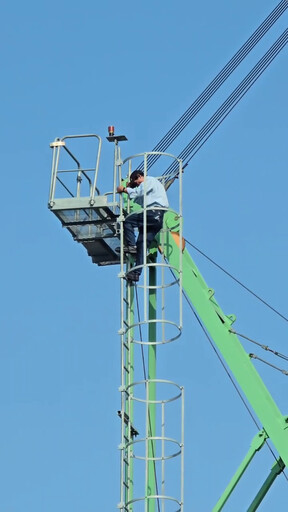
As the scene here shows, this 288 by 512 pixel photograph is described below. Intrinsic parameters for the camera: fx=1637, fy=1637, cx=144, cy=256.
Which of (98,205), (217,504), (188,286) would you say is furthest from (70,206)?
(217,504)

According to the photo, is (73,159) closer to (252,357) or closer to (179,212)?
(179,212)

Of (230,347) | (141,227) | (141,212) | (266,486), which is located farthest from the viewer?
(266,486)

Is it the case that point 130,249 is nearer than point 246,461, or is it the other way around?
point 130,249

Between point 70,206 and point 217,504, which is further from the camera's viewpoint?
point 217,504

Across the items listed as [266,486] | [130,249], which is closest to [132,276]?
[130,249]

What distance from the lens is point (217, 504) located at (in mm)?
27594

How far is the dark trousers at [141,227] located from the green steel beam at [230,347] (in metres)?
0.62

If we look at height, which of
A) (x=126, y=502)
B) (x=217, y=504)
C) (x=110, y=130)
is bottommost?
(x=126, y=502)

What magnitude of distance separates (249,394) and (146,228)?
10.3ft

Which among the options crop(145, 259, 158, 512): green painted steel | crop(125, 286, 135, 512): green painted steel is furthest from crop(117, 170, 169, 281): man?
crop(145, 259, 158, 512): green painted steel

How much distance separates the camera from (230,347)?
2602 cm

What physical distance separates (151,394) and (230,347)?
2.45 m

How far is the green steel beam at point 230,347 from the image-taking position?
25.8 meters

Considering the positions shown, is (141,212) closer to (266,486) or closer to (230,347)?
(230,347)
